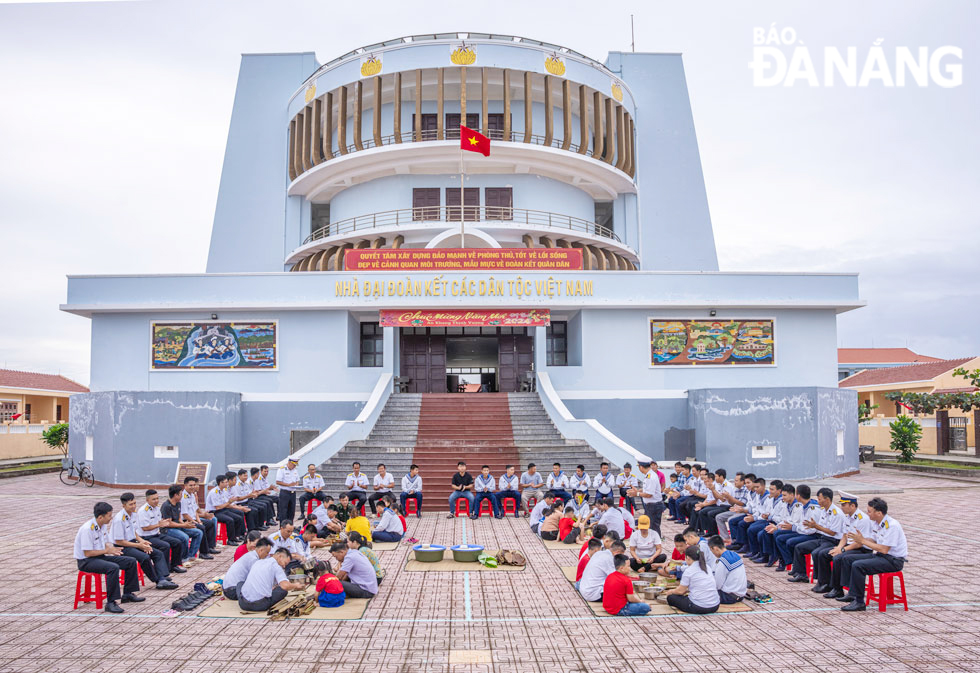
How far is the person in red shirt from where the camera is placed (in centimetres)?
895

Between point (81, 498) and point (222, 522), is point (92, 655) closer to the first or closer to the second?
point (222, 522)

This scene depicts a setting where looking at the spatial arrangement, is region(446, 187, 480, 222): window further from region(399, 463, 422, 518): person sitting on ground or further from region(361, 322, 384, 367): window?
region(399, 463, 422, 518): person sitting on ground

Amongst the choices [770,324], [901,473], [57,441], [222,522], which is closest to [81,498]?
[222,522]

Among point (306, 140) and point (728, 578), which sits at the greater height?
point (306, 140)

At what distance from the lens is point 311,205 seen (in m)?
33.1

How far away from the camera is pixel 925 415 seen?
35188 millimetres

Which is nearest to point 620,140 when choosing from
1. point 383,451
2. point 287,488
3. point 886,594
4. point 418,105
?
point 418,105

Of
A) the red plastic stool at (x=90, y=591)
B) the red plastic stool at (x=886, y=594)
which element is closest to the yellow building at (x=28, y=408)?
the red plastic stool at (x=90, y=591)

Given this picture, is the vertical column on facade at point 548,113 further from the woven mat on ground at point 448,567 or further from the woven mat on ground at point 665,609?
the woven mat on ground at point 665,609

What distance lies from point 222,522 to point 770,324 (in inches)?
712

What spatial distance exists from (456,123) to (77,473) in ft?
61.1

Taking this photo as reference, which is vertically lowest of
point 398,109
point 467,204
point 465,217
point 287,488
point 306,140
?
point 287,488

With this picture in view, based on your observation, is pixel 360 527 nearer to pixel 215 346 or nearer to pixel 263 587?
pixel 263 587

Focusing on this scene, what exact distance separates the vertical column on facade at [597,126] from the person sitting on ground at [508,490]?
56.4 feet
